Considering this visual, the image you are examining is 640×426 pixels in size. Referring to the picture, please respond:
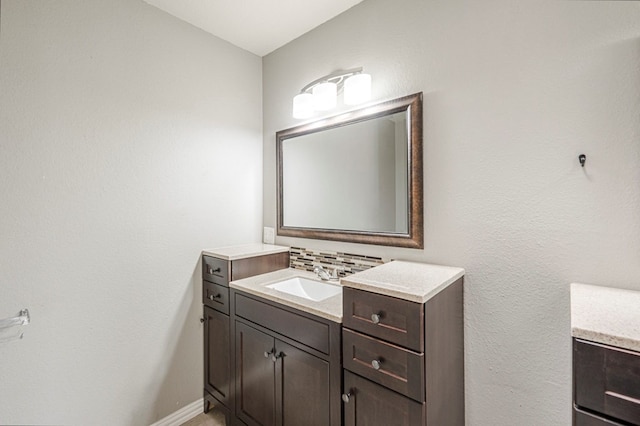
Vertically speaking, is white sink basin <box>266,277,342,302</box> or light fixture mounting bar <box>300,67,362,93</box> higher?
light fixture mounting bar <box>300,67,362,93</box>

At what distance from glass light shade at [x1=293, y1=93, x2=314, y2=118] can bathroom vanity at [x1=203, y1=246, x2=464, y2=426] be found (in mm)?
1061

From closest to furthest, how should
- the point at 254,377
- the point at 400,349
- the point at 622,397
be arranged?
the point at 622,397
the point at 400,349
the point at 254,377

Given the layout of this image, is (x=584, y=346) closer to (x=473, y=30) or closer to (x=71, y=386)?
(x=473, y=30)

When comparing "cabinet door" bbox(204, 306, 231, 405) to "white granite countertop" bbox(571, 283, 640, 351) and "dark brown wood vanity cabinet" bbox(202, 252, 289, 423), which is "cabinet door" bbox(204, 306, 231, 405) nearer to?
"dark brown wood vanity cabinet" bbox(202, 252, 289, 423)

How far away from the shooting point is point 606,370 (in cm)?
72

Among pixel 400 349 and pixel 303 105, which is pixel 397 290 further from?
pixel 303 105

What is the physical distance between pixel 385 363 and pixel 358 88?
4.46 feet

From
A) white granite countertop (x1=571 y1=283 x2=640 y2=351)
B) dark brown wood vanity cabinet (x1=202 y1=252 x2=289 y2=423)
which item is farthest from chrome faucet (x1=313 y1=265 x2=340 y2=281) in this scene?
white granite countertop (x1=571 y1=283 x2=640 y2=351)

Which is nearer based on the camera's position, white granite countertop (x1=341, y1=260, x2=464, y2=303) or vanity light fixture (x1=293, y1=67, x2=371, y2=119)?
white granite countertop (x1=341, y1=260, x2=464, y2=303)

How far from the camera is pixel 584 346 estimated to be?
0.74m

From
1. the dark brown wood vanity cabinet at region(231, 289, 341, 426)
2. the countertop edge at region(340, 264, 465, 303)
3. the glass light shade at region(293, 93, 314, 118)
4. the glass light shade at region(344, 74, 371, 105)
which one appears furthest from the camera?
the glass light shade at region(293, 93, 314, 118)

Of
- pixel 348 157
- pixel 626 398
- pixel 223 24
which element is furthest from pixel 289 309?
pixel 223 24

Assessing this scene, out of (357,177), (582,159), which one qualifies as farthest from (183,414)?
(582,159)

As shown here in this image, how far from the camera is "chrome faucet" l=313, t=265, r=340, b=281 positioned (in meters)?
Result: 1.74
